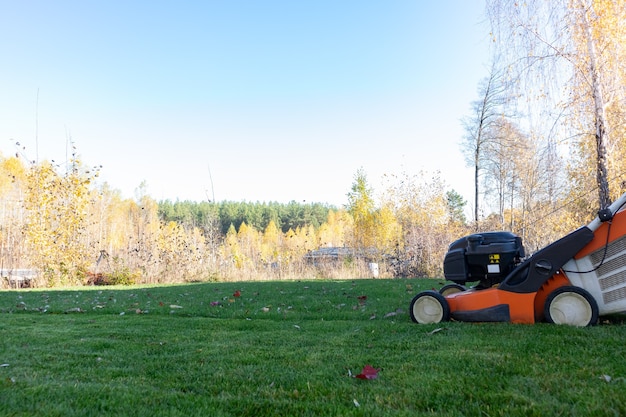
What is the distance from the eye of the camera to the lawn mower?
3.42 m

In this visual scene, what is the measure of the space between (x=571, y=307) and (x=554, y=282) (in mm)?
262

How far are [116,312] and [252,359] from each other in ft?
13.1

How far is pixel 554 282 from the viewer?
3689mm

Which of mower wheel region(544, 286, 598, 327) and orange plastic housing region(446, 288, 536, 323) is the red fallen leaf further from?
mower wheel region(544, 286, 598, 327)

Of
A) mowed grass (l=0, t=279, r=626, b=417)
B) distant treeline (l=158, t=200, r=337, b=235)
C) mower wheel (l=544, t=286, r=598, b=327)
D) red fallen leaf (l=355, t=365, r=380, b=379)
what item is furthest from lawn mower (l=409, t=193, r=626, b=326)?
distant treeline (l=158, t=200, r=337, b=235)

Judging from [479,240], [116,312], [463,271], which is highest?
[479,240]

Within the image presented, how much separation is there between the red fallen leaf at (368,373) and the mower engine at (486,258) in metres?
2.14

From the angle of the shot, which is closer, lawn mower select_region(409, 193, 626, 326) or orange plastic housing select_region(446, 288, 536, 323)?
lawn mower select_region(409, 193, 626, 326)

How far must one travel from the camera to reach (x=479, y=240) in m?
4.21

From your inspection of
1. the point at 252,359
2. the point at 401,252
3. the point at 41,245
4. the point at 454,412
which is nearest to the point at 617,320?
the point at 454,412

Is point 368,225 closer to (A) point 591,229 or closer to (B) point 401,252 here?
(B) point 401,252

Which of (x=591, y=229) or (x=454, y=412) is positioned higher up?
(x=591, y=229)

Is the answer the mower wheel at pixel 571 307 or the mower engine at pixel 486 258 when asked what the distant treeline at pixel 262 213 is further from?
the mower wheel at pixel 571 307

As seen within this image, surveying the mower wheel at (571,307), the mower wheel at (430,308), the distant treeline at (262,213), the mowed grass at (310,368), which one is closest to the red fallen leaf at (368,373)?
the mowed grass at (310,368)
